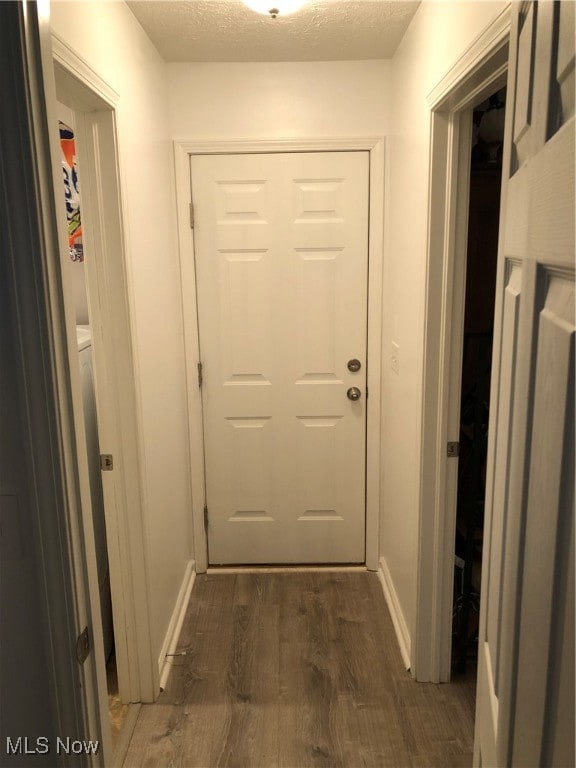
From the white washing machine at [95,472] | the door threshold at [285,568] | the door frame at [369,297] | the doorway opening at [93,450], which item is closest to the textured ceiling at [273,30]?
the door frame at [369,297]

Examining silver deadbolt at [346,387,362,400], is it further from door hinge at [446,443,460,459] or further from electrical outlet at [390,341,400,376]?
door hinge at [446,443,460,459]

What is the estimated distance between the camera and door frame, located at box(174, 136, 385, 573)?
2.61m

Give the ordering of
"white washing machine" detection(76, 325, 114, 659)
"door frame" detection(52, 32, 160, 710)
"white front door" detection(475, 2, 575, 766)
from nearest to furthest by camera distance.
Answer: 1. "white front door" detection(475, 2, 575, 766)
2. "door frame" detection(52, 32, 160, 710)
3. "white washing machine" detection(76, 325, 114, 659)

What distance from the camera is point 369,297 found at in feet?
9.03

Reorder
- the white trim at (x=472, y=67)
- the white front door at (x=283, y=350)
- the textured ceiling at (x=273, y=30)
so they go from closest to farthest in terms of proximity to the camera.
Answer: the white trim at (x=472, y=67) → the textured ceiling at (x=273, y=30) → the white front door at (x=283, y=350)

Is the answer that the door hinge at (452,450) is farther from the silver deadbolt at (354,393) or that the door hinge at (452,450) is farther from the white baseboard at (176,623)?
the white baseboard at (176,623)

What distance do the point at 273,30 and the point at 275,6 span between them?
28 centimetres

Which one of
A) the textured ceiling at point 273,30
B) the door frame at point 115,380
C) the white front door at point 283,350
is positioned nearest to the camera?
the door frame at point 115,380

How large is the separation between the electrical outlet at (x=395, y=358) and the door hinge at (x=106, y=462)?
121 cm

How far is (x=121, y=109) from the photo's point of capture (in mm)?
1818

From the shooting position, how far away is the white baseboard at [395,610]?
7.54 ft

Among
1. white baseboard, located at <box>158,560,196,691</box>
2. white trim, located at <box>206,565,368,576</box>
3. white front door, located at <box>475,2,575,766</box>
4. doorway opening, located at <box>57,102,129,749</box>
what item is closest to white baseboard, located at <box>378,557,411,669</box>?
white trim, located at <box>206,565,368,576</box>

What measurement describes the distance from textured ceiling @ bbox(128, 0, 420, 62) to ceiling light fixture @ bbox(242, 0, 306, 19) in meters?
0.04

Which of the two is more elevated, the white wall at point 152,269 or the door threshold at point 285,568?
the white wall at point 152,269
